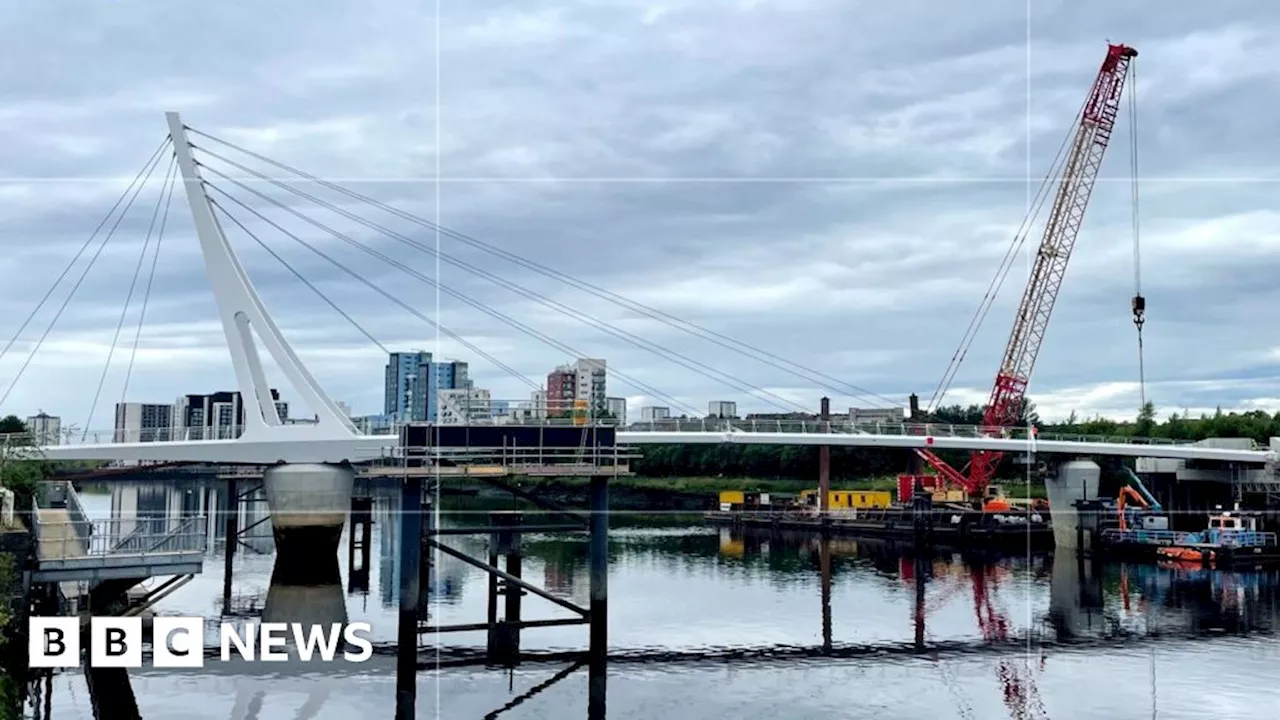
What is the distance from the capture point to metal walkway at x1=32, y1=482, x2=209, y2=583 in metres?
32.5

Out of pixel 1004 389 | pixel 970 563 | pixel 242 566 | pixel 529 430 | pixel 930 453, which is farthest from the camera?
pixel 930 453

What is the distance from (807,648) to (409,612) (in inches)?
639

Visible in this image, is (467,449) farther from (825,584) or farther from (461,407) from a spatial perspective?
(825,584)

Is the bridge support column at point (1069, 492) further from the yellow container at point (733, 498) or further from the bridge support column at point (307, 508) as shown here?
the bridge support column at point (307, 508)

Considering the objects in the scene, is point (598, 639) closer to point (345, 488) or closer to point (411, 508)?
point (411, 508)

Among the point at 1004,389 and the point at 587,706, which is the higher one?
the point at 1004,389

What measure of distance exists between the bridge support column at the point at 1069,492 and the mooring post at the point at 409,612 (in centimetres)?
5775

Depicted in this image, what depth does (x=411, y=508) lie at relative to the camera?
31922mm

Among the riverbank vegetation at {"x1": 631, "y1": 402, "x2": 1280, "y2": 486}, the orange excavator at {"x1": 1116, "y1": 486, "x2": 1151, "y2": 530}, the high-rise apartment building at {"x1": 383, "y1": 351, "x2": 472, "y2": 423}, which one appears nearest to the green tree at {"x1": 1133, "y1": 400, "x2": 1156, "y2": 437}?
the riverbank vegetation at {"x1": 631, "y1": 402, "x2": 1280, "y2": 486}

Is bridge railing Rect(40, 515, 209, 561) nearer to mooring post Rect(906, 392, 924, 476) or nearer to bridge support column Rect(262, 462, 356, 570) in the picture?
bridge support column Rect(262, 462, 356, 570)

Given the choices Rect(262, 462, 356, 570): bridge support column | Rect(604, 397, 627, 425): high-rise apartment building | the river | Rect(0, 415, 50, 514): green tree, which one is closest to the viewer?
the river

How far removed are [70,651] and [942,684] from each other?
2408 centimetres

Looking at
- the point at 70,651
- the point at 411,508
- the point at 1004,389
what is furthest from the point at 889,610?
the point at 1004,389

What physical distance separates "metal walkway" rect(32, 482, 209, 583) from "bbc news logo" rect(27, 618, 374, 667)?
1.27 meters
